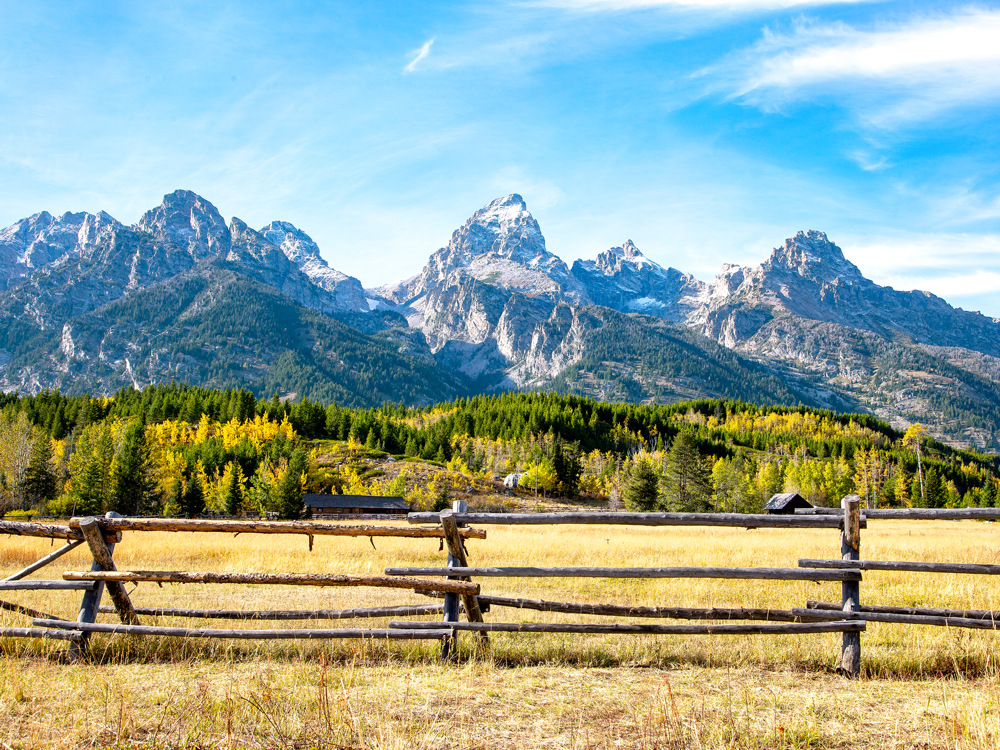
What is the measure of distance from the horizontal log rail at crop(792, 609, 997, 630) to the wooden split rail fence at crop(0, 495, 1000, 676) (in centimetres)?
1

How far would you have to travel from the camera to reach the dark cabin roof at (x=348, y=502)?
7481 cm

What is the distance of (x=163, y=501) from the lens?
76.9m

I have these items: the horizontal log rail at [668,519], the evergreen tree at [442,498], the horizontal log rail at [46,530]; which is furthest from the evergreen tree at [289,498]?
the horizontal log rail at [668,519]

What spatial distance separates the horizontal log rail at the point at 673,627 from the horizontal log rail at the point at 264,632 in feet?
0.46

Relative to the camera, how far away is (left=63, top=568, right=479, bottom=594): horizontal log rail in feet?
28.3

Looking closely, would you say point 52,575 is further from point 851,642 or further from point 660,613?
point 851,642

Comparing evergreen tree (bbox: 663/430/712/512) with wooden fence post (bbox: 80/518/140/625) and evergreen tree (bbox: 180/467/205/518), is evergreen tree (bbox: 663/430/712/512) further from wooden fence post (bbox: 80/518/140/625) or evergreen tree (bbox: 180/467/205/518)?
wooden fence post (bbox: 80/518/140/625)

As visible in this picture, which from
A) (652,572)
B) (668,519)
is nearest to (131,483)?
(668,519)

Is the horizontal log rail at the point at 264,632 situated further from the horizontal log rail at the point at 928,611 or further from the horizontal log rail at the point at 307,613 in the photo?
the horizontal log rail at the point at 928,611

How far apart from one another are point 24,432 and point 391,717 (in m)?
104

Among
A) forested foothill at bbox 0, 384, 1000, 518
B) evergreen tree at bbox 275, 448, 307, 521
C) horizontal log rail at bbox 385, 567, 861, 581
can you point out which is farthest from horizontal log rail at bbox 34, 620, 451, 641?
forested foothill at bbox 0, 384, 1000, 518

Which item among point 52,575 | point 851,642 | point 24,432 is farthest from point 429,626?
point 24,432

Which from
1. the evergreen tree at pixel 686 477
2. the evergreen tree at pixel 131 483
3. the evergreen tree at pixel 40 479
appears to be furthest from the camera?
the evergreen tree at pixel 40 479

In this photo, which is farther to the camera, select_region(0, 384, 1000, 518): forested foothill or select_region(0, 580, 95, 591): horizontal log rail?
select_region(0, 384, 1000, 518): forested foothill
